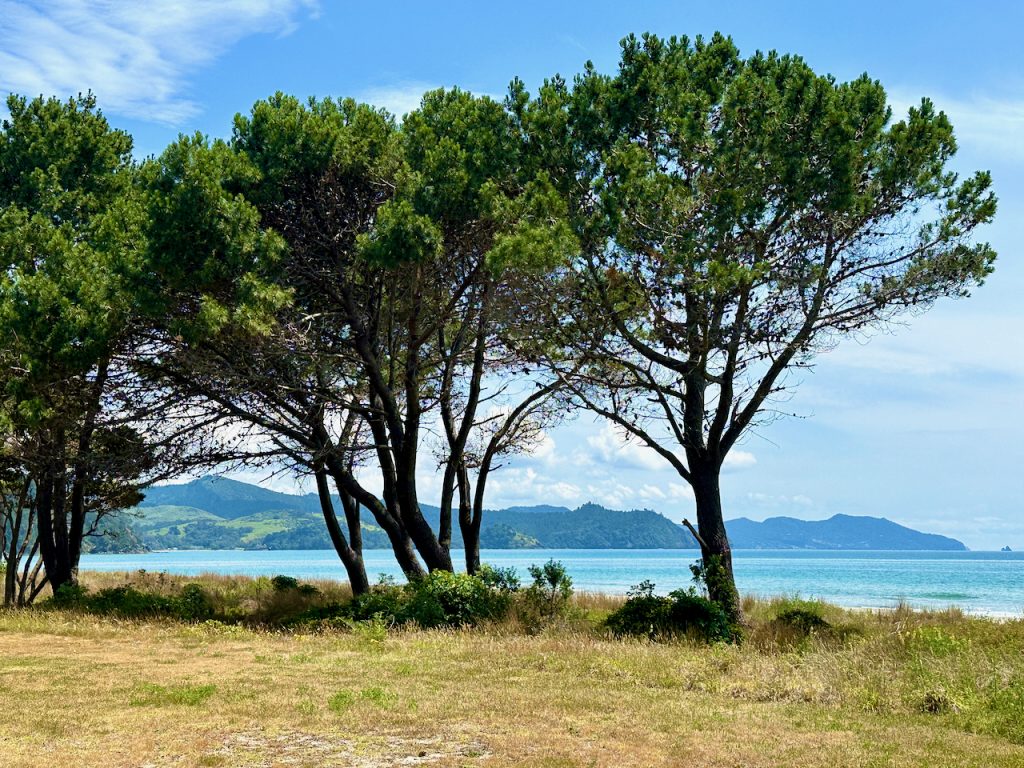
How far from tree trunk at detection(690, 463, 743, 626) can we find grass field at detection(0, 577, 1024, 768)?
1997 millimetres

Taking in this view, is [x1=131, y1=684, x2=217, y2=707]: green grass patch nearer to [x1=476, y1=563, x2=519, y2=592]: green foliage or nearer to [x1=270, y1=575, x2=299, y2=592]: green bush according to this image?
[x1=476, y1=563, x2=519, y2=592]: green foliage

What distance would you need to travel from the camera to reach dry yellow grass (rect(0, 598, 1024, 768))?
7.70 metres

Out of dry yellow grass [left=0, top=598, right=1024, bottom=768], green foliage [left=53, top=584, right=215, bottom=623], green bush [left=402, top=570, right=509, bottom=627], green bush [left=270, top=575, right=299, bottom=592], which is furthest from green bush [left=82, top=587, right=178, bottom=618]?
green bush [left=402, top=570, right=509, bottom=627]

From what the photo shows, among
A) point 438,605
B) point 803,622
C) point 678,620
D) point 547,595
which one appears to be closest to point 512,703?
point 678,620

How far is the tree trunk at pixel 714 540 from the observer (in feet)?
56.9

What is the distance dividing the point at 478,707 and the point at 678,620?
7.25m

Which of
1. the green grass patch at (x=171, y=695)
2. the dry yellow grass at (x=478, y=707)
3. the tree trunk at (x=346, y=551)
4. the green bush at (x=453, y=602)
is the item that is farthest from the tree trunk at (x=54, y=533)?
the green grass patch at (x=171, y=695)

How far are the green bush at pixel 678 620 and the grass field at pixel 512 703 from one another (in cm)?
88

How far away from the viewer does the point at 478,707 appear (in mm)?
9633

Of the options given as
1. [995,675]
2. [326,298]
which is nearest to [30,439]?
[326,298]

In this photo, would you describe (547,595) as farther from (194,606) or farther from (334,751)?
(334,751)

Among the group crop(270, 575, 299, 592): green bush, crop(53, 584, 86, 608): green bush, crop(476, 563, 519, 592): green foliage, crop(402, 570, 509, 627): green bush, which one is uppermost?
crop(476, 563, 519, 592): green foliage

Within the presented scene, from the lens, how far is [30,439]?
2092 cm

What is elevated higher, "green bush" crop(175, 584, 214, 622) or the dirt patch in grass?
the dirt patch in grass
